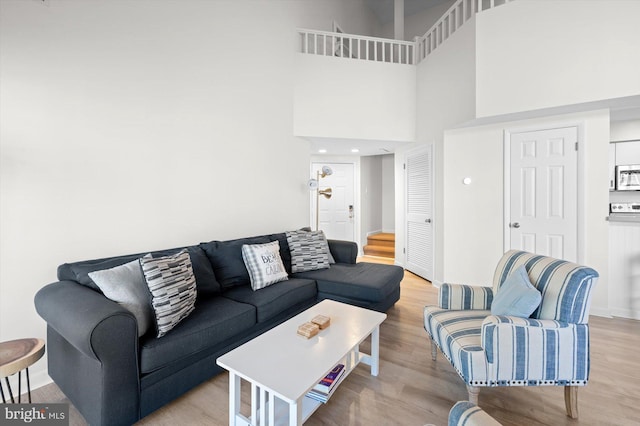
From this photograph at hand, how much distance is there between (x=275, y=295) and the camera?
7.80 ft

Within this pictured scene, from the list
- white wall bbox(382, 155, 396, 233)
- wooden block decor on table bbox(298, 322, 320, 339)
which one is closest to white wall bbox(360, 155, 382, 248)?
white wall bbox(382, 155, 396, 233)

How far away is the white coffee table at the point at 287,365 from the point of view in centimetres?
127

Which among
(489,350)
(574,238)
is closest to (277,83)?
(489,350)

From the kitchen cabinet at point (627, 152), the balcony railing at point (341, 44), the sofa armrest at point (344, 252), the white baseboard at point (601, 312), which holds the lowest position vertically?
the white baseboard at point (601, 312)

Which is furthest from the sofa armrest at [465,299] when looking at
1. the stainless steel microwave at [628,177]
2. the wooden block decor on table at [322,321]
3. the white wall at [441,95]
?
the stainless steel microwave at [628,177]

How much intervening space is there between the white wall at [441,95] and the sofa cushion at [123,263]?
10.00ft

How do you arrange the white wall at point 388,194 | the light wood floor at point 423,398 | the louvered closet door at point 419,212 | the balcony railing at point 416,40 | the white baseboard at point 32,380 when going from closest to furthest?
1. the light wood floor at point 423,398
2. the white baseboard at point 32,380
3. the balcony railing at point 416,40
4. the louvered closet door at point 419,212
5. the white wall at point 388,194

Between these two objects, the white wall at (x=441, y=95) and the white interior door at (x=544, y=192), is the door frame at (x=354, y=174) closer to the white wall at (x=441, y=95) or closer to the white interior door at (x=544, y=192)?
the white wall at (x=441, y=95)

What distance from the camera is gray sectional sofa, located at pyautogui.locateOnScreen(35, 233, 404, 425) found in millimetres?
1425


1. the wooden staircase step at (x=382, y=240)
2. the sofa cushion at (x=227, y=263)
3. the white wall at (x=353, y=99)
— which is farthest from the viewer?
the wooden staircase step at (x=382, y=240)

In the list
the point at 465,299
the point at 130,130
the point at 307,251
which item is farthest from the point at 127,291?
the point at 465,299

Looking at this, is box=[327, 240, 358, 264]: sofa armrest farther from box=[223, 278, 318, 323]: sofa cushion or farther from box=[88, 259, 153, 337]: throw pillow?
box=[88, 259, 153, 337]: throw pillow

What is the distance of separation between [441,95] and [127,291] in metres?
4.07

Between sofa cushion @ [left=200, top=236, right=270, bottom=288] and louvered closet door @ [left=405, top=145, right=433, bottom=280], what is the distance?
281 centimetres
